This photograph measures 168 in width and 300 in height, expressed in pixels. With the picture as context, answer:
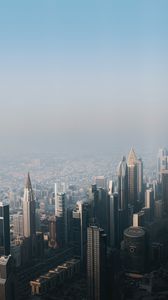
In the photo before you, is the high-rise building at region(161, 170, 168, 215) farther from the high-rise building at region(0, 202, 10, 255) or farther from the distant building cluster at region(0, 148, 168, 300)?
the high-rise building at region(0, 202, 10, 255)

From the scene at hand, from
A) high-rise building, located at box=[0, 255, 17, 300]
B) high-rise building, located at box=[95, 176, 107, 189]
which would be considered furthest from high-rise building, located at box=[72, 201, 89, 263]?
high-rise building, located at box=[0, 255, 17, 300]

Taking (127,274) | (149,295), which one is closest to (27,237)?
(127,274)

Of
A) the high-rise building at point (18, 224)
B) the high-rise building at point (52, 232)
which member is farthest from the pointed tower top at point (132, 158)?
the high-rise building at point (18, 224)

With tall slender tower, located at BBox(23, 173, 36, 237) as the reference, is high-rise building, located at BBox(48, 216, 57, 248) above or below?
below

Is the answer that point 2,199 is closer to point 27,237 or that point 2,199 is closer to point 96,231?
point 27,237

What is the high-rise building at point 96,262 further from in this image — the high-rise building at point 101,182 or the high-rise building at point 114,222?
the high-rise building at point 101,182

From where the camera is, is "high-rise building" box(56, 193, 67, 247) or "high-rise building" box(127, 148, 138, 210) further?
"high-rise building" box(127, 148, 138, 210)

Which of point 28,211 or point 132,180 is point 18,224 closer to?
point 28,211
